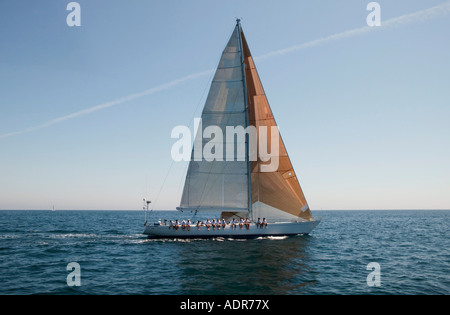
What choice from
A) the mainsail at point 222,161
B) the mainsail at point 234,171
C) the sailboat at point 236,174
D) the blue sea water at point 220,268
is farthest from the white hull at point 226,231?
the mainsail at point 222,161

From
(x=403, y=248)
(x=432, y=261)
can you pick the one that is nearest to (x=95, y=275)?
(x=432, y=261)

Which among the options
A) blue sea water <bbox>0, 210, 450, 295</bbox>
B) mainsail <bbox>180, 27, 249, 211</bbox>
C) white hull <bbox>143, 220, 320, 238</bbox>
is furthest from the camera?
mainsail <bbox>180, 27, 249, 211</bbox>

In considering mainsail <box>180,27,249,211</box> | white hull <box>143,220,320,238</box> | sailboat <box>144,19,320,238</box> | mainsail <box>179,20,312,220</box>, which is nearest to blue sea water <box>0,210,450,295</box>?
white hull <box>143,220,320,238</box>

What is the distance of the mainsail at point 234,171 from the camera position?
30609mm

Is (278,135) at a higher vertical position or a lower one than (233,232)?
higher

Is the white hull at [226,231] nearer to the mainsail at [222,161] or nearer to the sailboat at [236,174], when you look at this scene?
the sailboat at [236,174]

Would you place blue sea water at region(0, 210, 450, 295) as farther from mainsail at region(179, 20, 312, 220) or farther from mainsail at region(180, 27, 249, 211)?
mainsail at region(180, 27, 249, 211)

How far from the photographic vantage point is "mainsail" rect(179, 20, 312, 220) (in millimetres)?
30609

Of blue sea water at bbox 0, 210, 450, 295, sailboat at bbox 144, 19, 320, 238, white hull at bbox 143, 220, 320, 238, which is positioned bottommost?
blue sea water at bbox 0, 210, 450, 295

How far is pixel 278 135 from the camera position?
3194 centimetres

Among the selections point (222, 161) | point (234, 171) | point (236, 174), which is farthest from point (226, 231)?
point (222, 161)

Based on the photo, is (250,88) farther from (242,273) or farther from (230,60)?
(242,273)
